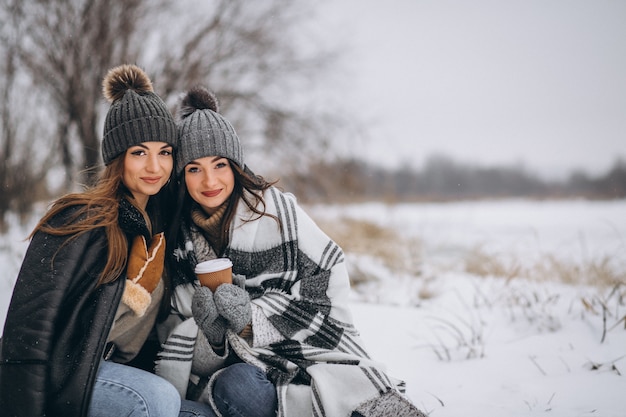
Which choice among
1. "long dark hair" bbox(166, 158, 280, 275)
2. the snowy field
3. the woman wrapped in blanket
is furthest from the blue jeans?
the snowy field

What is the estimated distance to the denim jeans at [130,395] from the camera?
1.62 metres

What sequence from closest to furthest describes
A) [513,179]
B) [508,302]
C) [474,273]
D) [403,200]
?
[508,302] → [474,273] → [403,200] → [513,179]

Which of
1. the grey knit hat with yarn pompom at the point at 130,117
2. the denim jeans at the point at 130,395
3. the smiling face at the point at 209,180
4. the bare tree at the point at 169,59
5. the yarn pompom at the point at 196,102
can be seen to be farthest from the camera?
the bare tree at the point at 169,59

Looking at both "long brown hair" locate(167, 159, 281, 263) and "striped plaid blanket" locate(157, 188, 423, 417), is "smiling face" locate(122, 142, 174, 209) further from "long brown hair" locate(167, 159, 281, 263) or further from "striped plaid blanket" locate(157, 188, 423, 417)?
"striped plaid blanket" locate(157, 188, 423, 417)

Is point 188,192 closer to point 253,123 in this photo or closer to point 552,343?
point 552,343

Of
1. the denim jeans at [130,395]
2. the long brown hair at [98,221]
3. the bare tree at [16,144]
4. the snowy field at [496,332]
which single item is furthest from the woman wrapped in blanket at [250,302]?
the bare tree at [16,144]

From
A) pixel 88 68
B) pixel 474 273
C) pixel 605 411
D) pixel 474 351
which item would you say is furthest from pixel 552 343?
pixel 88 68

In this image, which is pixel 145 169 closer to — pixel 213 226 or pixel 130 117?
pixel 130 117

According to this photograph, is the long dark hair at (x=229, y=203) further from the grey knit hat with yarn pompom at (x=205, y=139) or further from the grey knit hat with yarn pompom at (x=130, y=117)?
the grey knit hat with yarn pompom at (x=130, y=117)

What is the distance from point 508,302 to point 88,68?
5174 mm

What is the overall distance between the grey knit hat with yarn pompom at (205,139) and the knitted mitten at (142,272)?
16.0 inches

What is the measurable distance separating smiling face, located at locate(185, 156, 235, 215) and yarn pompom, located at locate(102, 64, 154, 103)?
1.45ft

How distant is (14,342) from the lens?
1514 mm

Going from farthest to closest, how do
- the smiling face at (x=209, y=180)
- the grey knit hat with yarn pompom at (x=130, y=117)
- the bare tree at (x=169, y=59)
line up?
the bare tree at (x=169, y=59) < the smiling face at (x=209, y=180) < the grey knit hat with yarn pompom at (x=130, y=117)
